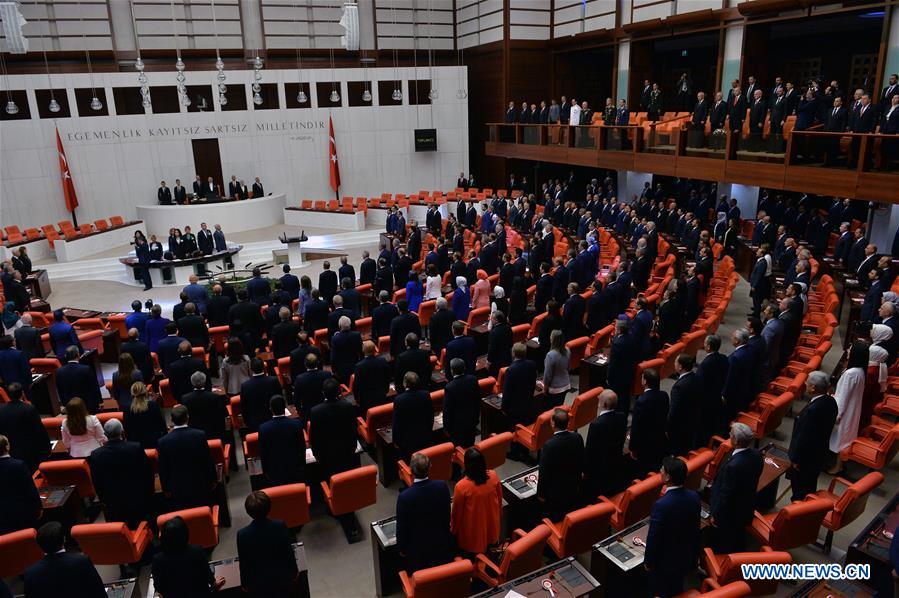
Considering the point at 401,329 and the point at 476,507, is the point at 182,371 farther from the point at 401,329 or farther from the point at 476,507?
the point at 476,507

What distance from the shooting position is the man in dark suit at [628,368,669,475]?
18.0 feet

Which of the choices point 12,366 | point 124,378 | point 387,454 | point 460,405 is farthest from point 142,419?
point 12,366

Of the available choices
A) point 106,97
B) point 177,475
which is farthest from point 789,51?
point 106,97

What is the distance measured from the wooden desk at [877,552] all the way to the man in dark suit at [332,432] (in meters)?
3.99

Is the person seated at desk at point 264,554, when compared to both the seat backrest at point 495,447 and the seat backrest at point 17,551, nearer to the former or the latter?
the seat backrest at point 17,551

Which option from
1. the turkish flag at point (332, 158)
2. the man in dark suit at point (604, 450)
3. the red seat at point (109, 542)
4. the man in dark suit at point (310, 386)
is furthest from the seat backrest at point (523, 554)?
the turkish flag at point (332, 158)

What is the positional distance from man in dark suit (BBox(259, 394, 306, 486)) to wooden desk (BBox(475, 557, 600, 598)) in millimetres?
2243

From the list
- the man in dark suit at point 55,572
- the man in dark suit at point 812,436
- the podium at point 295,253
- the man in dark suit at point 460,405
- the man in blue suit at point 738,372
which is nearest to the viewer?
the man in dark suit at point 55,572

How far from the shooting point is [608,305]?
937 cm

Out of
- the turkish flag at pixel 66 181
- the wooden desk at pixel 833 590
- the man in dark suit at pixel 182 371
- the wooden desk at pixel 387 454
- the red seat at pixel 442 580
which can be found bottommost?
the wooden desk at pixel 387 454

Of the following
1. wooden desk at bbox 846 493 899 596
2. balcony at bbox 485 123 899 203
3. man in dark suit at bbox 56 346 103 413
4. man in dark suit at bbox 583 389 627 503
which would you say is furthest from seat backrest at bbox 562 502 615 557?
balcony at bbox 485 123 899 203

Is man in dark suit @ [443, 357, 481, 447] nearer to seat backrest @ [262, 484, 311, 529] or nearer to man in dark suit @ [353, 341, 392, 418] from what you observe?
man in dark suit @ [353, 341, 392, 418]

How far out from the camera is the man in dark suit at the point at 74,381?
22.9ft

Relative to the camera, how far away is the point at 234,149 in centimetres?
2269
